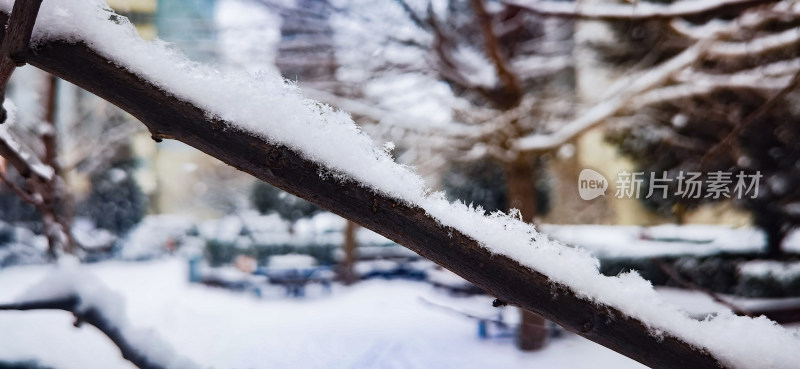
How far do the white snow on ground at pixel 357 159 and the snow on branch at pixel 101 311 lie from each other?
0.64 metres

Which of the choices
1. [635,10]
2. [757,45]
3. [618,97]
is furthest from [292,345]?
[757,45]

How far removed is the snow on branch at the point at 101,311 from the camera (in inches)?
39.6

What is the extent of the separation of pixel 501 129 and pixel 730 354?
2.89m

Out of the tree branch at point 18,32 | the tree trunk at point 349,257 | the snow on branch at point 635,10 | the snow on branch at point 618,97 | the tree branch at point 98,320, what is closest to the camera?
the tree branch at point 18,32

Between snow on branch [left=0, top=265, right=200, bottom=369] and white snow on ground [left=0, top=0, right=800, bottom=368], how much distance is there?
64 centimetres

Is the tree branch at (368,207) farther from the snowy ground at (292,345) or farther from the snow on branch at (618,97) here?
the snow on branch at (618,97)

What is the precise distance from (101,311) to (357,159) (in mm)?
757

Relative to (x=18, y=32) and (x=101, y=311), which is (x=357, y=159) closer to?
(x=18, y=32)

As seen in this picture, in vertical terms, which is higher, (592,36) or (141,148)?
(592,36)

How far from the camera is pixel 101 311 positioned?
1.05 meters

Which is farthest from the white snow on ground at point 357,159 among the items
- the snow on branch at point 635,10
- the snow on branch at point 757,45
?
the snow on branch at point 757,45

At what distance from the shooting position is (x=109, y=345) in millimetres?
1141

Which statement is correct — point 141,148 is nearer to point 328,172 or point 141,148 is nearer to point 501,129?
point 501,129

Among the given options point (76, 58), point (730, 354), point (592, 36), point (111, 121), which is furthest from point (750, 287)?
point (111, 121)
